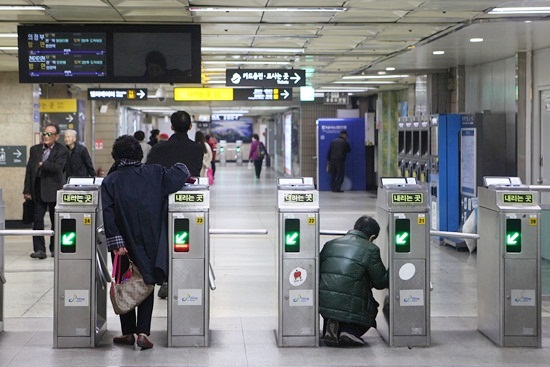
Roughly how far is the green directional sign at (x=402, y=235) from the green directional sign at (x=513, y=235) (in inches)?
28.3

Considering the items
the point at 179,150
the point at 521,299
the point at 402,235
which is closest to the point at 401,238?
the point at 402,235

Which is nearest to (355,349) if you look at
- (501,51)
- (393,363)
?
(393,363)

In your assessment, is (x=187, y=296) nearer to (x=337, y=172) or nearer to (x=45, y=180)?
(x=45, y=180)

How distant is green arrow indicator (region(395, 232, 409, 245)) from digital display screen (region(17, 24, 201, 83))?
146 inches

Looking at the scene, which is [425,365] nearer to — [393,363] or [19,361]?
[393,363]

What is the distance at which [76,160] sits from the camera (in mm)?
11766

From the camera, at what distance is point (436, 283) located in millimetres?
9875

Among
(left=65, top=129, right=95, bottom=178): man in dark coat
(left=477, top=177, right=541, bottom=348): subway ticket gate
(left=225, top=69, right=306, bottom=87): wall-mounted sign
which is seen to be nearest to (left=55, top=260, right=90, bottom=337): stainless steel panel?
(left=477, top=177, right=541, bottom=348): subway ticket gate

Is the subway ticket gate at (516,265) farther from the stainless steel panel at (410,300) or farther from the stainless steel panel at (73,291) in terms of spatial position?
the stainless steel panel at (73,291)

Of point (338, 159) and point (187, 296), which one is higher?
point (338, 159)

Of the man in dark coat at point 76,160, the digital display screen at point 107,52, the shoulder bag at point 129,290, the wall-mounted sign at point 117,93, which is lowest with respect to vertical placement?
the shoulder bag at point 129,290

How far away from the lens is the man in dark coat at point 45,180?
37.4 feet

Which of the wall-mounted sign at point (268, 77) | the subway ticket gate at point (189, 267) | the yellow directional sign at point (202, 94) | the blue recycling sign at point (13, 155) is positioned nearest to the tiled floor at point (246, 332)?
the subway ticket gate at point (189, 267)

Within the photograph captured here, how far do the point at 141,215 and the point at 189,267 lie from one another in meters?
0.52
